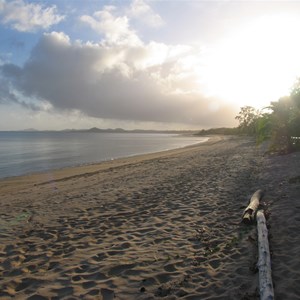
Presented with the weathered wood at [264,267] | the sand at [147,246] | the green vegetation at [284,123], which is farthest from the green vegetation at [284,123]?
the weathered wood at [264,267]

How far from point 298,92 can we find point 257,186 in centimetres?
1179

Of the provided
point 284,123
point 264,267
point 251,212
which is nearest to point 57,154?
point 284,123

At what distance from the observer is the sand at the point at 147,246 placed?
5066 millimetres

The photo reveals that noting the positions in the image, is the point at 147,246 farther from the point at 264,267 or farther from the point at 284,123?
the point at 284,123

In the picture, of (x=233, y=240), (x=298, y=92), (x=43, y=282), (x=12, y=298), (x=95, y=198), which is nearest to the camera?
(x=12, y=298)

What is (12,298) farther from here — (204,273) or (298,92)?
(298,92)

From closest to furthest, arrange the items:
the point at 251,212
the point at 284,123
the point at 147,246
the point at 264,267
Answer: the point at 264,267 → the point at 147,246 → the point at 251,212 → the point at 284,123

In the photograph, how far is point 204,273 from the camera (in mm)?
5441

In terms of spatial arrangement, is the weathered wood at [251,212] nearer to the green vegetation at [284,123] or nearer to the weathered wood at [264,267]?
the weathered wood at [264,267]

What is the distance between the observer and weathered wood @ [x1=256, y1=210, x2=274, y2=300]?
445cm

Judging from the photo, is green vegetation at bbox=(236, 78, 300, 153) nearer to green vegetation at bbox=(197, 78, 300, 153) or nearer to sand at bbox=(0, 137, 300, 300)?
green vegetation at bbox=(197, 78, 300, 153)

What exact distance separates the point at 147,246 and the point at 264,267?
249 cm

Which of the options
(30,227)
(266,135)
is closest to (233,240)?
(30,227)

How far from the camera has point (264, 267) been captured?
5145 mm
